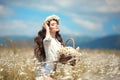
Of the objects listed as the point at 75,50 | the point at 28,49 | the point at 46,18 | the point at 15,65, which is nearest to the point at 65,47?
the point at 75,50

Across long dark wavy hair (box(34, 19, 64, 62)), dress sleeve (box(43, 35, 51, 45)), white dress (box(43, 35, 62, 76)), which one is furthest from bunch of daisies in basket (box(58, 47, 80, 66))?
long dark wavy hair (box(34, 19, 64, 62))

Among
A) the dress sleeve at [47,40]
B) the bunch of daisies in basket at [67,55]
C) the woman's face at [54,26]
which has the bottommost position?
the bunch of daisies in basket at [67,55]

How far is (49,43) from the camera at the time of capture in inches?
288

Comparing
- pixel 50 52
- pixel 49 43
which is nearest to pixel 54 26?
pixel 49 43

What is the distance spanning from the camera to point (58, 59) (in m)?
7.30

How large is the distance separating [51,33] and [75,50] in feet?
1.80

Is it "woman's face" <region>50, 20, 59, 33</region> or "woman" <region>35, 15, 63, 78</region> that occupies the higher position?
"woman's face" <region>50, 20, 59, 33</region>

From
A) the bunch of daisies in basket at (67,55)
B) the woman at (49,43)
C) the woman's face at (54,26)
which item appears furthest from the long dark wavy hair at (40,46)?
the bunch of daisies in basket at (67,55)

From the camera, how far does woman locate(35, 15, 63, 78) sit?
7.27 metres

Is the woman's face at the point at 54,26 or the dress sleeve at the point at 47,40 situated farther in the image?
the woman's face at the point at 54,26

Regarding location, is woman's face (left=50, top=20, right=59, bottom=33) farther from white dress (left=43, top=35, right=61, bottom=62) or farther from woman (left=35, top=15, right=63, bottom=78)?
white dress (left=43, top=35, right=61, bottom=62)

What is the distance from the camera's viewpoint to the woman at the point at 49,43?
7.27m

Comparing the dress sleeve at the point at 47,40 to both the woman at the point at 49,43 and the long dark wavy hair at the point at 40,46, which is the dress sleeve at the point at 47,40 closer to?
the woman at the point at 49,43

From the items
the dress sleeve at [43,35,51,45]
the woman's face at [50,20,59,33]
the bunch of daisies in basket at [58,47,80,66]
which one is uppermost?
the woman's face at [50,20,59,33]
